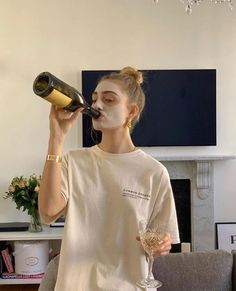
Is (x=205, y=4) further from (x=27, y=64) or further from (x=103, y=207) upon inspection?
(x=103, y=207)

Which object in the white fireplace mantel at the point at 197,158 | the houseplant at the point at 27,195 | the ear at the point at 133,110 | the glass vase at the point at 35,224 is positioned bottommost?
the glass vase at the point at 35,224

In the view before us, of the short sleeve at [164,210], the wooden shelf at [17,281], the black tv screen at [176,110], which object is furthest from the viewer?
the black tv screen at [176,110]

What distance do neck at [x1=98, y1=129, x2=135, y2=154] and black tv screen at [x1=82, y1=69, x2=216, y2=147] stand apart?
8.34 feet

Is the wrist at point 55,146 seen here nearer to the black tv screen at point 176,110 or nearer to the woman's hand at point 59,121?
the woman's hand at point 59,121

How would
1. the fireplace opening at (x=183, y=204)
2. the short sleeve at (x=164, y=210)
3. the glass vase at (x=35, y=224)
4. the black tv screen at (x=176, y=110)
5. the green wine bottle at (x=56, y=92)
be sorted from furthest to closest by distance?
1. the fireplace opening at (x=183, y=204)
2. the black tv screen at (x=176, y=110)
3. the glass vase at (x=35, y=224)
4. the short sleeve at (x=164, y=210)
5. the green wine bottle at (x=56, y=92)

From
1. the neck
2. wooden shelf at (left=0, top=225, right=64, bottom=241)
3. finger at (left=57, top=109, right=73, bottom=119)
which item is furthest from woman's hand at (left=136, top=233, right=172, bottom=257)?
wooden shelf at (left=0, top=225, right=64, bottom=241)

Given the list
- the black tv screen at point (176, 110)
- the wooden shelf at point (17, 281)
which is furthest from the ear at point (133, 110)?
the wooden shelf at point (17, 281)

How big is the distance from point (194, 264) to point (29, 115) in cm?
242

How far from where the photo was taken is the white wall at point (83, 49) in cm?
387

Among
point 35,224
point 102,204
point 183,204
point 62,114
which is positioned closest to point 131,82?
point 62,114

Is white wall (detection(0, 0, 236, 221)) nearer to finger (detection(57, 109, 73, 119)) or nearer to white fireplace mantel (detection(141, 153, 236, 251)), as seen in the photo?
white fireplace mantel (detection(141, 153, 236, 251))

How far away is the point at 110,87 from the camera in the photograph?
1.31m

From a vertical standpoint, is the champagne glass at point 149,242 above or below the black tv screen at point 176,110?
below

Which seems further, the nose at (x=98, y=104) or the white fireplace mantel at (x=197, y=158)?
the white fireplace mantel at (x=197, y=158)
